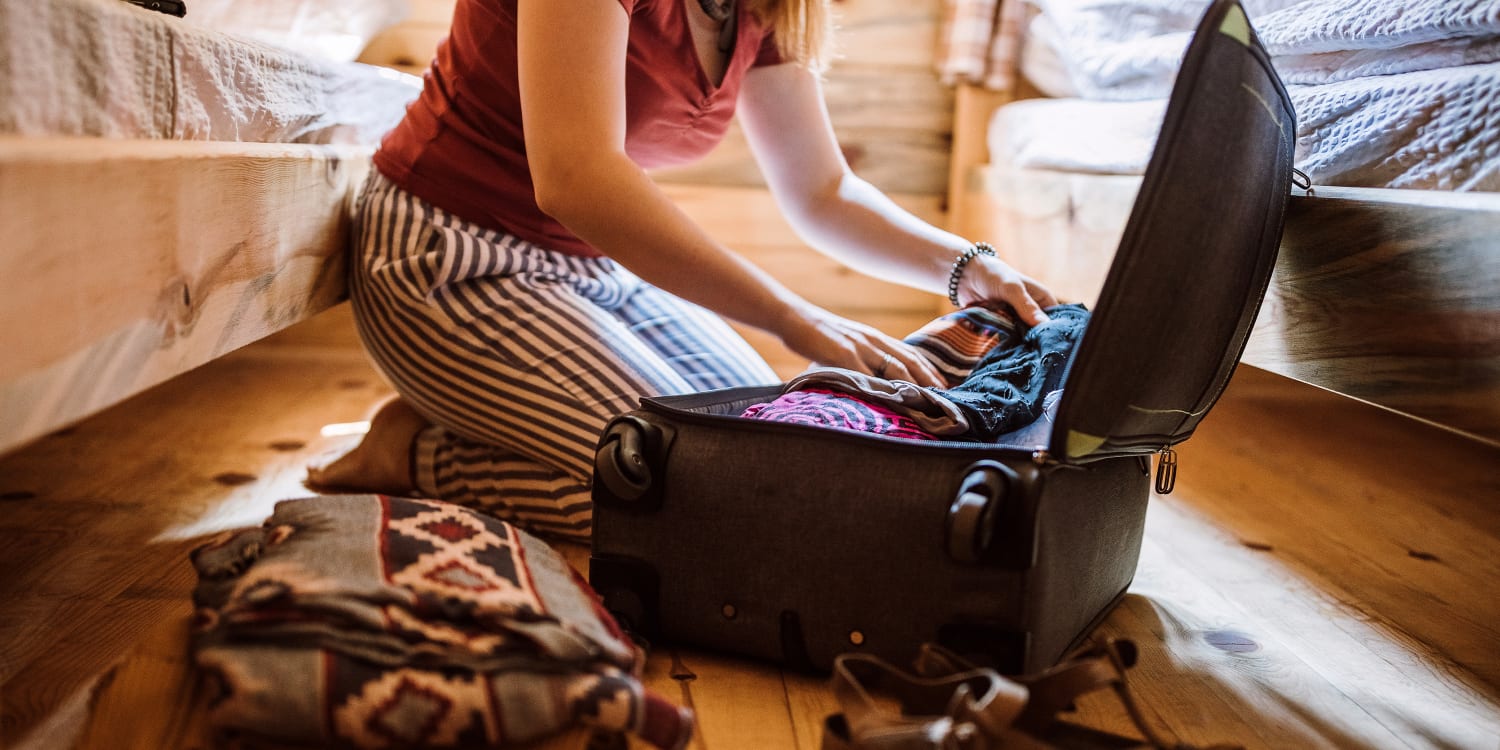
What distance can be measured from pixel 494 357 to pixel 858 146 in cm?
115

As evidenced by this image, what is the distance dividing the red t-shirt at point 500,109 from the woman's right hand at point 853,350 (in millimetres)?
337

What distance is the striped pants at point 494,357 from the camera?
1086 mm

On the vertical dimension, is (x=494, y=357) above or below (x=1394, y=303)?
below

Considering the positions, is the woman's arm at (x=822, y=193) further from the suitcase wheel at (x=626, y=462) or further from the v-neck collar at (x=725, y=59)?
the suitcase wheel at (x=626, y=462)

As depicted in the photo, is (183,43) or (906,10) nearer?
(183,43)

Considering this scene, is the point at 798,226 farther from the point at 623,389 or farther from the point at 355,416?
the point at 355,416

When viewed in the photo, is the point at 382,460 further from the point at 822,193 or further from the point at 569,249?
the point at 822,193

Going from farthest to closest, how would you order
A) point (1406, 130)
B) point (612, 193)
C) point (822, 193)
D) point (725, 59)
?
point (822, 193) < point (725, 59) < point (612, 193) < point (1406, 130)

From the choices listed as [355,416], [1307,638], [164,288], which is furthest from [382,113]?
[1307,638]

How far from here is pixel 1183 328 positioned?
742 millimetres

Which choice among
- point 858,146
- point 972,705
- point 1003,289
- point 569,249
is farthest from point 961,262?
point 858,146

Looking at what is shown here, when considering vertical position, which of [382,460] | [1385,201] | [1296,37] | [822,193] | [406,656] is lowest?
[382,460]

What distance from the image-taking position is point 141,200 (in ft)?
2.34

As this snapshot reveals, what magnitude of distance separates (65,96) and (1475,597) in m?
1.27
